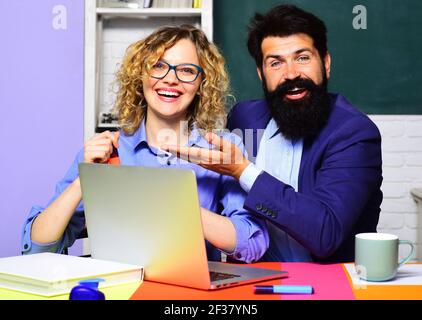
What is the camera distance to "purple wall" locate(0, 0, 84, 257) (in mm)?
3412

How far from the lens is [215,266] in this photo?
5.34 ft

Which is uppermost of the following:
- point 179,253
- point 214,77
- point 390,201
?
point 214,77

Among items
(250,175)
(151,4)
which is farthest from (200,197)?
(151,4)

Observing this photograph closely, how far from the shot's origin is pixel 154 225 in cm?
145

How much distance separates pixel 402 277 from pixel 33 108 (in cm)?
234

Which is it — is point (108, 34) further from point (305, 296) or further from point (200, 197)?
point (305, 296)

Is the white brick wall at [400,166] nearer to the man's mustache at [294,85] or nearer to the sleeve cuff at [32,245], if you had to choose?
the man's mustache at [294,85]

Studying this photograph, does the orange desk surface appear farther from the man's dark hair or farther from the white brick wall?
the white brick wall

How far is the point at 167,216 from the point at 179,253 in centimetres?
8

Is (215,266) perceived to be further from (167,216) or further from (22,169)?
(22,169)

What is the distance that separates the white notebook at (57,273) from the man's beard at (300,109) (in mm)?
848

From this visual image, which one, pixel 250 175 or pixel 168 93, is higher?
pixel 168 93

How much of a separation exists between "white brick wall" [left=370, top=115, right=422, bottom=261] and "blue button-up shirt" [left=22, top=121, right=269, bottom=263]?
1658 millimetres
